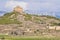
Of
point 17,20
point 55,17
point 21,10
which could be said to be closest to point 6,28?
point 17,20

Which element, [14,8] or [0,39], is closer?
[0,39]

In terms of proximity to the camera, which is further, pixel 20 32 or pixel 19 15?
pixel 19 15

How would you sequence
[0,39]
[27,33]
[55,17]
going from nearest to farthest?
[0,39] < [27,33] < [55,17]

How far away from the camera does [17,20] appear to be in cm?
13400

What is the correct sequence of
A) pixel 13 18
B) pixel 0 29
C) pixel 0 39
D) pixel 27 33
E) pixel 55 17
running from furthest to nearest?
pixel 55 17 → pixel 13 18 → pixel 0 29 → pixel 27 33 → pixel 0 39

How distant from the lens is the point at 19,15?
477 feet

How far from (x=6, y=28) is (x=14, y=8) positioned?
50.0 meters

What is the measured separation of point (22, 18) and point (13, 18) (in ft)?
21.0

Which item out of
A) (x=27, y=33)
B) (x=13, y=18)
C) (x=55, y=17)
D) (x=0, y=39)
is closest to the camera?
(x=0, y=39)

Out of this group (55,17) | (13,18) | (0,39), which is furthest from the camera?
(55,17)

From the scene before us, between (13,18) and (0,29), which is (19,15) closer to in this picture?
(13,18)

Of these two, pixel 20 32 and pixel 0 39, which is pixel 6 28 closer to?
pixel 20 32

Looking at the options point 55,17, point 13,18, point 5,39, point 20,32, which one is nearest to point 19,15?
point 13,18

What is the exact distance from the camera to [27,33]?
277 feet
